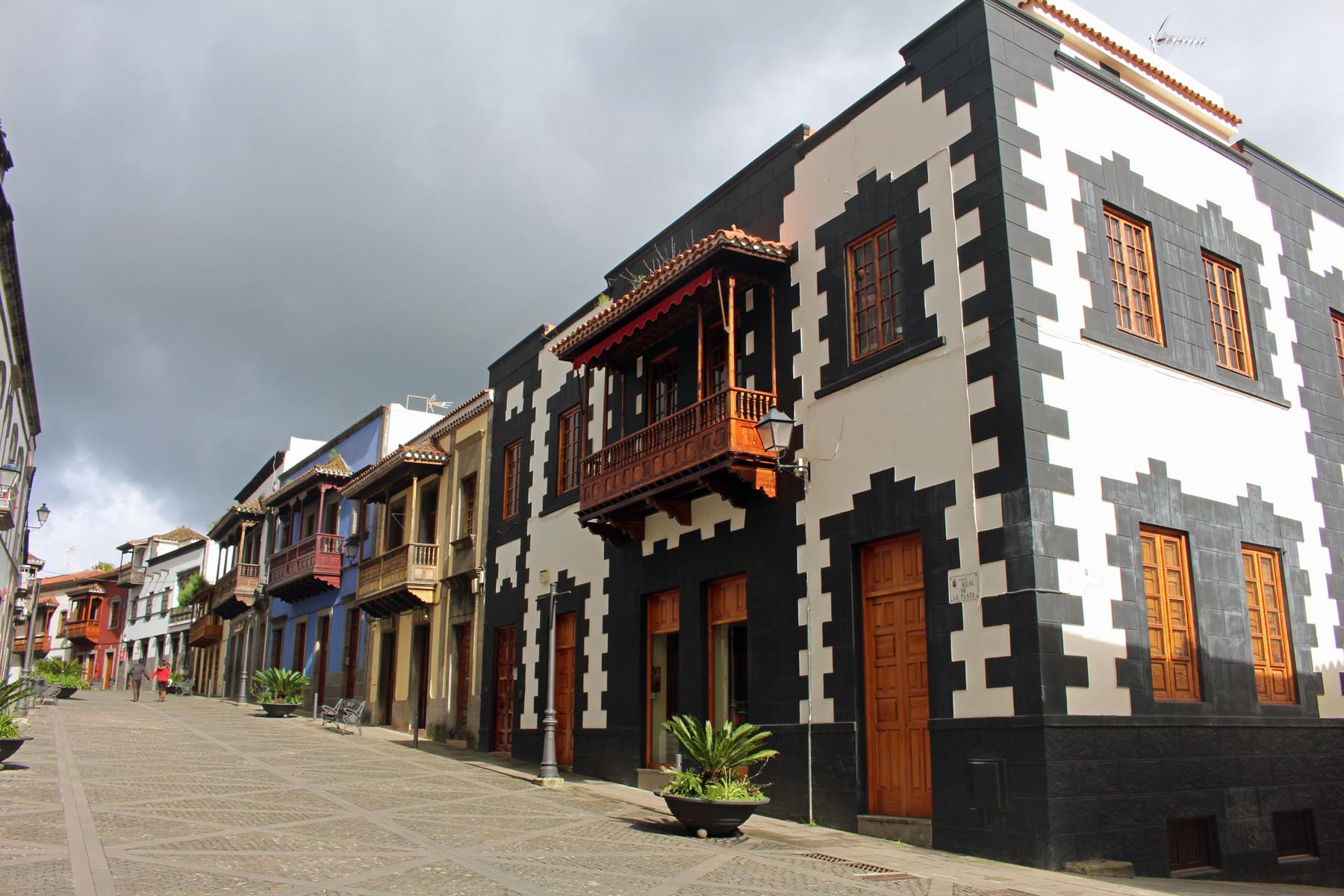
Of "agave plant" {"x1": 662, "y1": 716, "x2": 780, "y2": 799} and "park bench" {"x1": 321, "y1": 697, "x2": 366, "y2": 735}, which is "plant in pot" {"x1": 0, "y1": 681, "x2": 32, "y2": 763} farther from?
"park bench" {"x1": 321, "y1": 697, "x2": 366, "y2": 735}

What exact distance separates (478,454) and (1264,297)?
52.9ft

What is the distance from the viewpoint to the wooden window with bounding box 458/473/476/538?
24.5 m

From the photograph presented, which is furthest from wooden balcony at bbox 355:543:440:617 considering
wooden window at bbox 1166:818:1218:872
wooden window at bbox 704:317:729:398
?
wooden window at bbox 1166:818:1218:872

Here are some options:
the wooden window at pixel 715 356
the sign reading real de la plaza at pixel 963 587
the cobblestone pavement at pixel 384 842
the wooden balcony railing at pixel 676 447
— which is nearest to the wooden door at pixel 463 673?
the cobblestone pavement at pixel 384 842

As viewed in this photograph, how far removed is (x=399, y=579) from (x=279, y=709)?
21.3 ft

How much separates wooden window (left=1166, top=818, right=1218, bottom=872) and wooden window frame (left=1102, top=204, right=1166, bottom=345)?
5.15 meters

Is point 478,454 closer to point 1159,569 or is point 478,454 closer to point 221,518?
point 1159,569

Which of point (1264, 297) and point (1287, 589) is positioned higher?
point (1264, 297)

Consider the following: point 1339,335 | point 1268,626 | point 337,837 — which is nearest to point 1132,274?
point 1268,626

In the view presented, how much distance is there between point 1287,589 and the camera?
1248 cm

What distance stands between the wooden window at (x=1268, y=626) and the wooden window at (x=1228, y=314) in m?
2.38

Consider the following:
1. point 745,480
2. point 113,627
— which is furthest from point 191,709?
point 113,627

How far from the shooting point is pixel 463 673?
23672 mm

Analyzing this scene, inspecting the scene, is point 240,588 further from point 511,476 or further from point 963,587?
point 963,587
